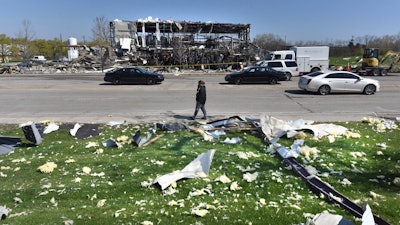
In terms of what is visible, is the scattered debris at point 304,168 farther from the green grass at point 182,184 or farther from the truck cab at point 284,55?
the truck cab at point 284,55

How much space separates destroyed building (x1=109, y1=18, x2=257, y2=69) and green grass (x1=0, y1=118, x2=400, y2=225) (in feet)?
133

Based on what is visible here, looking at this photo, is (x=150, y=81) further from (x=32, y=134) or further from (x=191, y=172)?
(x=191, y=172)

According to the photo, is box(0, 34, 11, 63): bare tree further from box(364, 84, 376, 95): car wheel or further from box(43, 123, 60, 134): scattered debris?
box(364, 84, 376, 95): car wheel

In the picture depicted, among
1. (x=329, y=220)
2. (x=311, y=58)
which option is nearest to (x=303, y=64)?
(x=311, y=58)

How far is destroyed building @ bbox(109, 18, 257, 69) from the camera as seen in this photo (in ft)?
172

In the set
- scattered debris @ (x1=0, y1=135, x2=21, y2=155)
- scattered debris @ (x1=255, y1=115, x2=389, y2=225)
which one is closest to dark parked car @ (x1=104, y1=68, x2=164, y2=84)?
scattered debris @ (x1=0, y1=135, x2=21, y2=155)

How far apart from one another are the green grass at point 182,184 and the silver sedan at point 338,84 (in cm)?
1091

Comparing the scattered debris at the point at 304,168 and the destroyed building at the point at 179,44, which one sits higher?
the destroyed building at the point at 179,44

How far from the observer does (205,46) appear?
5584 centimetres

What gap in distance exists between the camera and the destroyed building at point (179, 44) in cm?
5238

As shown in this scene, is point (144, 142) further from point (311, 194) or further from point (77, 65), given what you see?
point (77, 65)

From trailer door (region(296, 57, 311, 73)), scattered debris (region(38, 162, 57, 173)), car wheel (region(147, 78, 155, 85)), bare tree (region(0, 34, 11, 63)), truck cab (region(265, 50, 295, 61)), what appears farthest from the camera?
bare tree (region(0, 34, 11, 63))

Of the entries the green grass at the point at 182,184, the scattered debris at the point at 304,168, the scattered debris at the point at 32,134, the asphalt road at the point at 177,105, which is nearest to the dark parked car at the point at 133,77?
the asphalt road at the point at 177,105

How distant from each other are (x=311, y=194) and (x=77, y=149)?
20.4 ft
